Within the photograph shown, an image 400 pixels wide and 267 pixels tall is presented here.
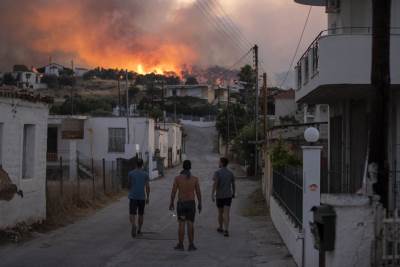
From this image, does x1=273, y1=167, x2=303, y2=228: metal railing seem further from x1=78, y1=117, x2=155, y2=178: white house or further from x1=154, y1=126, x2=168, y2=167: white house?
x1=154, y1=126, x2=168, y2=167: white house

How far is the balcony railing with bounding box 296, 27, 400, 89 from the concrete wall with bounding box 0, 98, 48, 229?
6.76 meters

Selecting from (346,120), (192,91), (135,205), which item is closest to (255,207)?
(346,120)

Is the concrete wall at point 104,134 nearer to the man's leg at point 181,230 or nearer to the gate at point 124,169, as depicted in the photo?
the gate at point 124,169

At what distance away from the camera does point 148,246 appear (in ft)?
44.7

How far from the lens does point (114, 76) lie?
156 metres

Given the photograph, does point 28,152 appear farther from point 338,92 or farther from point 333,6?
point 333,6

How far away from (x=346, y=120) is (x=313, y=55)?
8.61 ft

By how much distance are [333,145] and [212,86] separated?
115m

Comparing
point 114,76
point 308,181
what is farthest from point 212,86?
point 308,181

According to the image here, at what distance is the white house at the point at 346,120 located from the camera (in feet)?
26.0

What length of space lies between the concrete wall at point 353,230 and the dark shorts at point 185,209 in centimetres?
510

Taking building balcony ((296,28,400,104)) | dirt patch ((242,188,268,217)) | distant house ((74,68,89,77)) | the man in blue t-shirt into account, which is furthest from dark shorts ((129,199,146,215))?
distant house ((74,68,89,77))

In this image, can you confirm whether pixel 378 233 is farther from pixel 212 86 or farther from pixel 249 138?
pixel 212 86

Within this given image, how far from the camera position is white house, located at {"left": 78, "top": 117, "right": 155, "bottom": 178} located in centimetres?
5078
